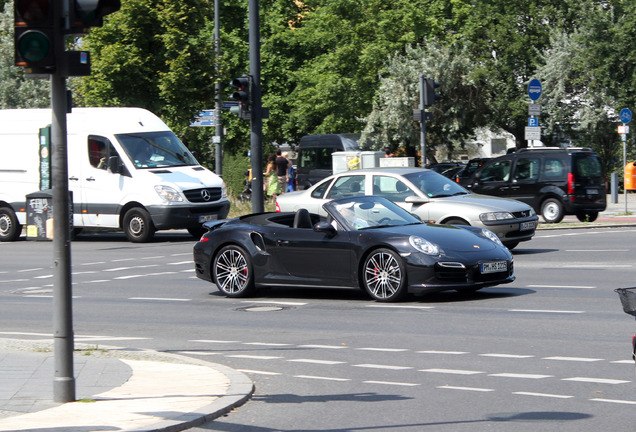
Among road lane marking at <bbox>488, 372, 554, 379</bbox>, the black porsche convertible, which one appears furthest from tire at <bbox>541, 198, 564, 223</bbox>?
road lane marking at <bbox>488, 372, 554, 379</bbox>

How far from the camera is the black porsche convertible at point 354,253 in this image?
517 inches

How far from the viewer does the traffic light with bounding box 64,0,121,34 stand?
7.29 metres

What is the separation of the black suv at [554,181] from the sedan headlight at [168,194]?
8.32m

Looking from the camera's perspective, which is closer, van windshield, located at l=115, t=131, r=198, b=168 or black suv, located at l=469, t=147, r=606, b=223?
van windshield, located at l=115, t=131, r=198, b=168

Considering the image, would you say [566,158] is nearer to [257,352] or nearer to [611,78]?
[257,352]

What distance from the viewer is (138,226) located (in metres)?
25.0

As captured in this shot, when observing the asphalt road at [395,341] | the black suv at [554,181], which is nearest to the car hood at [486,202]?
the asphalt road at [395,341]

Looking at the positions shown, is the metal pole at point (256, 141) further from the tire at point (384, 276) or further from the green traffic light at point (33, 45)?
the green traffic light at point (33, 45)

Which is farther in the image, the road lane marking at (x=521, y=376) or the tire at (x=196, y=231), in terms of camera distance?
the tire at (x=196, y=231)

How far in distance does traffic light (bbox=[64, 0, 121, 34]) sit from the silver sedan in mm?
12184

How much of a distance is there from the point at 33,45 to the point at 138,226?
18.0 metres

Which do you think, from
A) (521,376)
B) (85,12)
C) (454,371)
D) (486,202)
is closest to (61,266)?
(85,12)

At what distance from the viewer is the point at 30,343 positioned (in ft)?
34.8

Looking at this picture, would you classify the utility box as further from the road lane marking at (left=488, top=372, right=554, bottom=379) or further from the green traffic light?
the green traffic light
